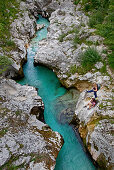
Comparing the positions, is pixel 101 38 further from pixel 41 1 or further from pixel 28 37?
pixel 41 1

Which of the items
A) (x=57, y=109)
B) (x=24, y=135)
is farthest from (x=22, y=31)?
(x=24, y=135)

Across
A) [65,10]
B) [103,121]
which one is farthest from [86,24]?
[103,121]

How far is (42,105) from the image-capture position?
12094mm

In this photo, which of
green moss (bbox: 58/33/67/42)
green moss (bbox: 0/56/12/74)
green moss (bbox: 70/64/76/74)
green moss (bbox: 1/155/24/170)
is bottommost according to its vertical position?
green moss (bbox: 1/155/24/170)

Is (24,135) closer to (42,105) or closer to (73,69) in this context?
(42,105)

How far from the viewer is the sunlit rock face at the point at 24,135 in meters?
7.92

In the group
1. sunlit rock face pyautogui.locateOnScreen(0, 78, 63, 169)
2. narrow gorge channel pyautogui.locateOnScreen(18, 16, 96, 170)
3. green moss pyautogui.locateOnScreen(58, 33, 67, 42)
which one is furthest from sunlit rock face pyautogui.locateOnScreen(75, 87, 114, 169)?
green moss pyautogui.locateOnScreen(58, 33, 67, 42)

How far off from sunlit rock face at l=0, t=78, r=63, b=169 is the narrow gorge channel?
3.99 feet

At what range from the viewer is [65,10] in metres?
25.7

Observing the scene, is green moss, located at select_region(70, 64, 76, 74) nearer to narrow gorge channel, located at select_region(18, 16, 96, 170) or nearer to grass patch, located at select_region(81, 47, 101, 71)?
grass patch, located at select_region(81, 47, 101, 71)

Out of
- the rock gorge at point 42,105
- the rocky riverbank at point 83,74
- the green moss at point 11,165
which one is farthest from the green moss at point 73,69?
the green moss at point 11,165

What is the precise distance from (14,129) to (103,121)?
600 cm

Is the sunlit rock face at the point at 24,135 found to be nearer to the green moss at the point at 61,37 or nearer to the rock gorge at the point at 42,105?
the rock gorge at the point at 42,105

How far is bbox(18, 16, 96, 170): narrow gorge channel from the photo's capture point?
976 centimetres
